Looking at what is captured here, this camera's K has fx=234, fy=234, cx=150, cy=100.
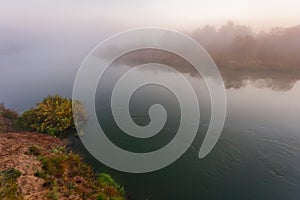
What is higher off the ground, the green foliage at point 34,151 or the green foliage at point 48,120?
the green foliage at point 48,120

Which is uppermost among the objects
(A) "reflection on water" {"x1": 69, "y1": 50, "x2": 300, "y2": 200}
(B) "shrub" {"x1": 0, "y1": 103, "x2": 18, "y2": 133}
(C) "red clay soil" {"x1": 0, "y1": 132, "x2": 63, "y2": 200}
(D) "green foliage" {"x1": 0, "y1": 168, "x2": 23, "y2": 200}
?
(A) "reflection on water" {"x1": 69, "y1": 50, "x2": 300, "y2": 200}

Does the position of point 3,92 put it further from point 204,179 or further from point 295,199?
point 295,199

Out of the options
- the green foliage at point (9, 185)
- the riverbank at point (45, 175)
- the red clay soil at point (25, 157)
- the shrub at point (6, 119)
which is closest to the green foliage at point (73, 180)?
the riverbank at point (45, 175)

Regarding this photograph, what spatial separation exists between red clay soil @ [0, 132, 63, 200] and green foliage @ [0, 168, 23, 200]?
0.67 feet

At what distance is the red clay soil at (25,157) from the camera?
1027cm

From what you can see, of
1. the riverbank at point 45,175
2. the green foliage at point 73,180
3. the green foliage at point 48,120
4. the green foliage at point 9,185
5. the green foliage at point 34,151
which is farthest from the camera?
the green foliage at point 48,120

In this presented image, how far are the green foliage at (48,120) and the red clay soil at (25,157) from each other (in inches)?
34.7

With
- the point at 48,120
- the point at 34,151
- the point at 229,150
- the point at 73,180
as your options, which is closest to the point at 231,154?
the point at 229,150

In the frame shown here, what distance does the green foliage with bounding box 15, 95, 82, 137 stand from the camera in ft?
62.6

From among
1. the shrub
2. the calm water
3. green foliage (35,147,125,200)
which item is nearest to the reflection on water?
the calm water

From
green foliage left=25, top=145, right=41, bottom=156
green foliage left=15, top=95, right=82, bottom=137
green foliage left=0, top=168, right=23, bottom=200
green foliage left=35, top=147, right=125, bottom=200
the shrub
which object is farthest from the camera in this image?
the shrub

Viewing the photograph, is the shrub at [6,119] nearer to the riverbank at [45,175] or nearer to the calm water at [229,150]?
the riverbank at [45,175]

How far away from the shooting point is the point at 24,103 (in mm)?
30672

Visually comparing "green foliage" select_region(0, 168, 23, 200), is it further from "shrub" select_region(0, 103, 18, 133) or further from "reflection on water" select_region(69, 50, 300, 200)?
"shrub" select_region(0, 103, 18, 133)
